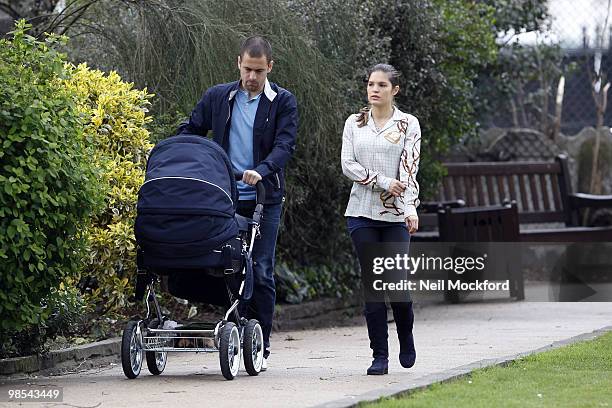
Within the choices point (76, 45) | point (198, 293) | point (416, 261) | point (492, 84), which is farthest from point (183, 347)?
point (492, 84)

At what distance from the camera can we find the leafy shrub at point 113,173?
28.3 ft

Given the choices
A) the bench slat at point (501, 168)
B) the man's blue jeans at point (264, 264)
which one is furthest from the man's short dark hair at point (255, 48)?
the bench slat at point (501, 168)

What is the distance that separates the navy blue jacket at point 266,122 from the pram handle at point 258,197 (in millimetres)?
159

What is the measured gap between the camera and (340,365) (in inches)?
312

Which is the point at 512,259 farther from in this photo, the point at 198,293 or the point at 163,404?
the point at 163,404

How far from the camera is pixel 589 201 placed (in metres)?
15.1

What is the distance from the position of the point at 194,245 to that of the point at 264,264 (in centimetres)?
88

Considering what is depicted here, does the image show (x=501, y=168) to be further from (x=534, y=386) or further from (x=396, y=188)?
(x=534, y=386)

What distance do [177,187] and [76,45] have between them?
12.8ft

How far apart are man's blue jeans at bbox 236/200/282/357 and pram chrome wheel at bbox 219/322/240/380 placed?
530 millimetres

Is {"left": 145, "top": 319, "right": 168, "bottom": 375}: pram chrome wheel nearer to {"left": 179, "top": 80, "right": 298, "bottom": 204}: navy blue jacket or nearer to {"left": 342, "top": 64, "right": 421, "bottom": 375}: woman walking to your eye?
{"left": 179, "top": 80, "right": 298, "bottom": 204}: navy blue jacket

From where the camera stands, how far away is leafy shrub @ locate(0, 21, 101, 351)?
6.75 meters

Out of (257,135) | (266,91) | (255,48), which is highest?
(255,48)

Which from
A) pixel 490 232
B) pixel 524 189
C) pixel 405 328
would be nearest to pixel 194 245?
pixel 405 328
